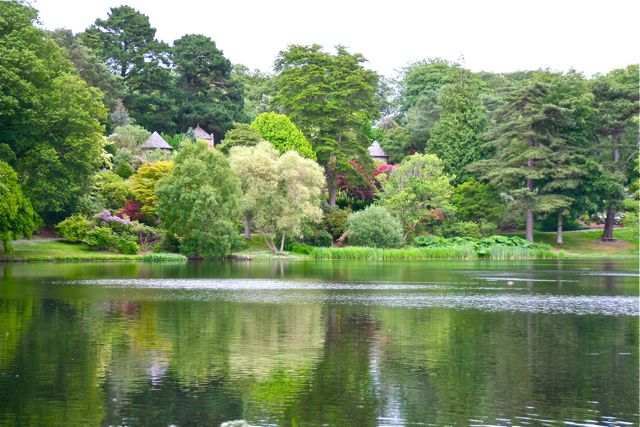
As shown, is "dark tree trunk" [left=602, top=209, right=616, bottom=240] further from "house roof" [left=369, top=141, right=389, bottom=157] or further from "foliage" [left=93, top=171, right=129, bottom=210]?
"foliage" [left=93, top=171, right=129, bottom=210]

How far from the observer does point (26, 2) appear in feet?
Answer: 190

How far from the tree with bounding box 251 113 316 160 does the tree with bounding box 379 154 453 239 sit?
25.5 ft

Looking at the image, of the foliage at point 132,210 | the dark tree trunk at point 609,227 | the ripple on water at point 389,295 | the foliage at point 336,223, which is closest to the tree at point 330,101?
the foliage at point 336,223

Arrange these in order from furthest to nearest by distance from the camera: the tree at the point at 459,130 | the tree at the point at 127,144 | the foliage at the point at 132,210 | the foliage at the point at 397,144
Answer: the foliage at the point at 397,144, the tree at the point at 459,130, the tree at the point at 127,144, the foliage at the point at 132,210

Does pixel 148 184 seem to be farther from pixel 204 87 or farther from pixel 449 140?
pixel 204 87

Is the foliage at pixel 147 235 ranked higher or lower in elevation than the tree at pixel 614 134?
lower

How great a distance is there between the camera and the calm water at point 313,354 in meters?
16.1

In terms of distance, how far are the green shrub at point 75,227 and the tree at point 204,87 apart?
38850 mm

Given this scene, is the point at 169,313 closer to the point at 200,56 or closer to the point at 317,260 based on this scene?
the point at 317,260

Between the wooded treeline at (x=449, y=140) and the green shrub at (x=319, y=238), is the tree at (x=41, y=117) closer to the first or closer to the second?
the wooded treeline at (x=449, y=140)

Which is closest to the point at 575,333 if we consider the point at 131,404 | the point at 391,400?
the point at 391,400

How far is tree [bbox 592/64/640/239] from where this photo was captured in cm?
8212

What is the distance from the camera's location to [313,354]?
72.4ft

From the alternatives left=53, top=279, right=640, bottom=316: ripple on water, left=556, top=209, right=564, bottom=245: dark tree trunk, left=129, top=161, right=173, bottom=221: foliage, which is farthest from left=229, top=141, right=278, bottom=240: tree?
left=556, top=209, right=564, bottom=245: dark tree trunk
